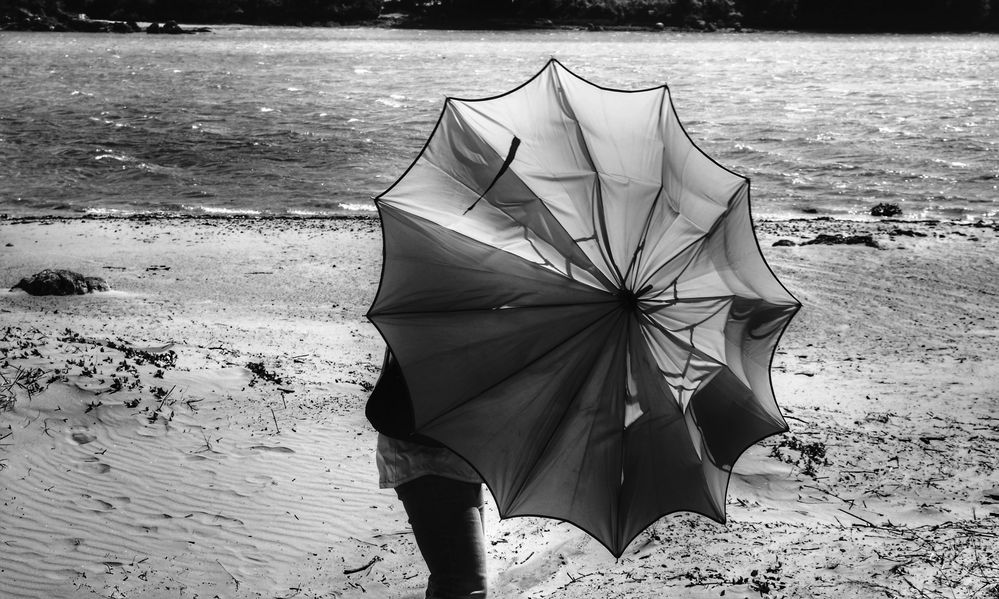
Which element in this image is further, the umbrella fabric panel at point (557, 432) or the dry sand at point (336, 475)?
the dry sand at point (336, 475)

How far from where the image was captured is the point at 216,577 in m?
4.86

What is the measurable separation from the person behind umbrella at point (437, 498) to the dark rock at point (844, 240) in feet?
37.0

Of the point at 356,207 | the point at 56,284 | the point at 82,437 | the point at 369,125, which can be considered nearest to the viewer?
the point at 82,437

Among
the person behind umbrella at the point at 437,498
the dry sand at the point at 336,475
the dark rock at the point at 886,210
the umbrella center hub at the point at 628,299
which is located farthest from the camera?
the dark rock at the point at 886,210

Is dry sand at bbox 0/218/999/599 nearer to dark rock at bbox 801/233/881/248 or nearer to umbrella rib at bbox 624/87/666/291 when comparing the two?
umbrella rib at bbox 624/87/666/291

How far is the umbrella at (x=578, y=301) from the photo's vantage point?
2.73 m

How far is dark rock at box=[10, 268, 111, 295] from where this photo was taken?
9641 mm

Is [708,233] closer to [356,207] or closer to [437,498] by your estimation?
[437,498]

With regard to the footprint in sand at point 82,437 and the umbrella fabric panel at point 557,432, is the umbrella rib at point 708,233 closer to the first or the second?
the umbrella fabric panel at point 557,432

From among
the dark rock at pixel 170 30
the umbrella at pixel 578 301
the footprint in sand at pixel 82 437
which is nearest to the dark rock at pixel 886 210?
the footprint in sand at pixel 82 437

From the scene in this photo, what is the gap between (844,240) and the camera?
519 inches

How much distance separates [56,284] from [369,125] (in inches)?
846

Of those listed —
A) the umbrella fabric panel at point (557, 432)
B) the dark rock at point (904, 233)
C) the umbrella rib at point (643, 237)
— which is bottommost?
the dark rock at point (904, 233)

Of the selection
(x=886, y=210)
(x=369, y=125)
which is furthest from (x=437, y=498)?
(x=369, y=125)
